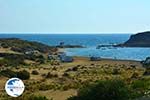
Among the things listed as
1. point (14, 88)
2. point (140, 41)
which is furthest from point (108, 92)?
point (140, 41)

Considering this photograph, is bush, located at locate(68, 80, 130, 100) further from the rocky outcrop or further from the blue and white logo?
the rocky outcrop

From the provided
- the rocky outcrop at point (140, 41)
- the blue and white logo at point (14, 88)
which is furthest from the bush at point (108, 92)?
the rocky outcrop at point (140, 41)

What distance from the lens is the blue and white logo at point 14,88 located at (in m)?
15.8

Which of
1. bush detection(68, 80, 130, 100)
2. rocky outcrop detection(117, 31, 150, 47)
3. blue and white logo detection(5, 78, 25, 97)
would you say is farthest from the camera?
rocky outcrop detection(117, 31, 150, 47)

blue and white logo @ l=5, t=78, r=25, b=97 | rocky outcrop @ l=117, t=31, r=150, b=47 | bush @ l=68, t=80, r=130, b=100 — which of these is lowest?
rocky outcrop @ l=117, t=31, r=150, b=47

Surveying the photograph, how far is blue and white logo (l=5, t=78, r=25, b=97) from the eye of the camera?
15.8m

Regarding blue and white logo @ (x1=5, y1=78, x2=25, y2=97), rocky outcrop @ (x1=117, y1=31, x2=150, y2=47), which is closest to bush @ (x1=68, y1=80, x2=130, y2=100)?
blue and white logo @ (x1=5, y1=78, x2=25, y2=97)

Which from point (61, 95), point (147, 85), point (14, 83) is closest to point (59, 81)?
point (61, 95)

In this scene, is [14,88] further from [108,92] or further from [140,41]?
[140,41]

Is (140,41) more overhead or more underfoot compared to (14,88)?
more underfoot

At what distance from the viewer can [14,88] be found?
16.0m

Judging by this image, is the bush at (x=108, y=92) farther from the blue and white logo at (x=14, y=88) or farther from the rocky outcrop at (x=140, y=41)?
the rocky outcrop at (x=140, y=41)

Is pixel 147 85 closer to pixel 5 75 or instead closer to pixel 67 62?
pixel 5 75

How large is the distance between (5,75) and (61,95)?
18373mm
